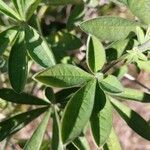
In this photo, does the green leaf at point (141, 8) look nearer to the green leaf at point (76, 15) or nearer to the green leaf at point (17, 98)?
the green leaf at point (17, 98)

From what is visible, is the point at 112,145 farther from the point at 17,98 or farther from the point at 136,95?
the point at 17,98

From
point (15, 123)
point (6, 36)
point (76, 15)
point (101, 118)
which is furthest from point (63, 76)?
point (76, 15)

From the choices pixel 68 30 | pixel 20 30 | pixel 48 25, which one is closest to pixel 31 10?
pixel 20 30

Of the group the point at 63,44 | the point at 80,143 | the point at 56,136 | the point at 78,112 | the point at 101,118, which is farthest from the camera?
the point at 63,44

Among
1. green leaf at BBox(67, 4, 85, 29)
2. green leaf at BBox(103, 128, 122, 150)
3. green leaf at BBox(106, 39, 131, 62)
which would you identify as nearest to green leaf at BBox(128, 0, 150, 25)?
green leaf at BBox(106, 39, 131, 62)

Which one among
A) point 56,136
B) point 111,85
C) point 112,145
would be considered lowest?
point 112,145

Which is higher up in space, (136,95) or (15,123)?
(15,123)
